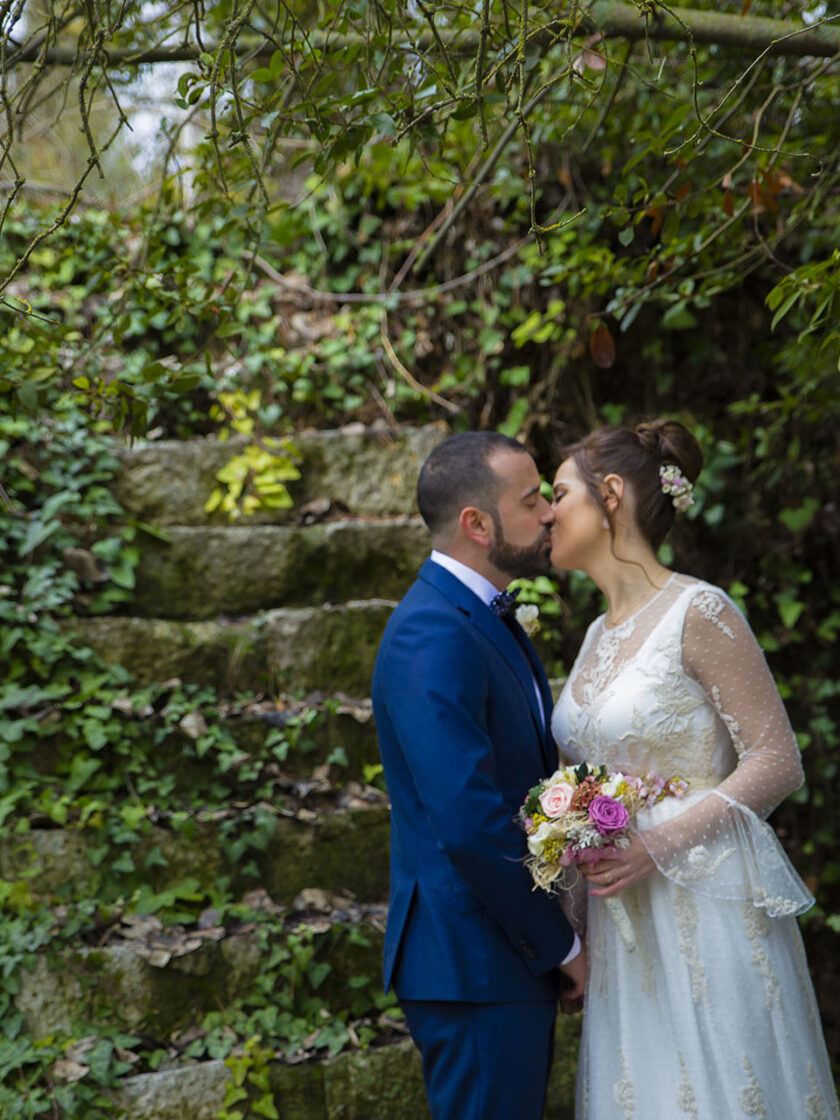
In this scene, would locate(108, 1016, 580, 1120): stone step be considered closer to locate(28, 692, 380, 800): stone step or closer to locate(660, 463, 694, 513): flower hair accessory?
locate(28, 692, 380, 800): stone step

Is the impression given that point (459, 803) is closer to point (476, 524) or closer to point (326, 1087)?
point (476, 524)

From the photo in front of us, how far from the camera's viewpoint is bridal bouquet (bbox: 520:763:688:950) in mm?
2154

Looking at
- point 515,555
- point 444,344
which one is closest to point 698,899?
point 515,555

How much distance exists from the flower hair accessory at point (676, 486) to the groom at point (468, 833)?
53 cm

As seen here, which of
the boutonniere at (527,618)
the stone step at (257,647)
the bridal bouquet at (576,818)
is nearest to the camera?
the bridal bouquet at (576,818)

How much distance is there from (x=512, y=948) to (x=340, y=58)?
2.18 metres

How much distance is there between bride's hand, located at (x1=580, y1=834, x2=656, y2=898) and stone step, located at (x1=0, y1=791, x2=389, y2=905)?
1445 millimetres

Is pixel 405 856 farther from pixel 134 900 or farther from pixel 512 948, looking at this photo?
pixel 134 900

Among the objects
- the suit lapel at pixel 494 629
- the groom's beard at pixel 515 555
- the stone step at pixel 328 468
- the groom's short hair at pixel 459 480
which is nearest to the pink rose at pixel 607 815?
the suit lapel at pixel 494 629

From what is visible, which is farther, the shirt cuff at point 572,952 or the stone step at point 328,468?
the stone step at point 328,468

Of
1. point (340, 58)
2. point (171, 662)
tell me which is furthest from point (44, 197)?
point (340, 58)

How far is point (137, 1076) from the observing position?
2.97 meters

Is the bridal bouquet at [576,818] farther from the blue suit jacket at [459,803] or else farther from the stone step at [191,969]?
the stone step at [191,969]

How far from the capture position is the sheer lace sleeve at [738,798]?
2416 mm
